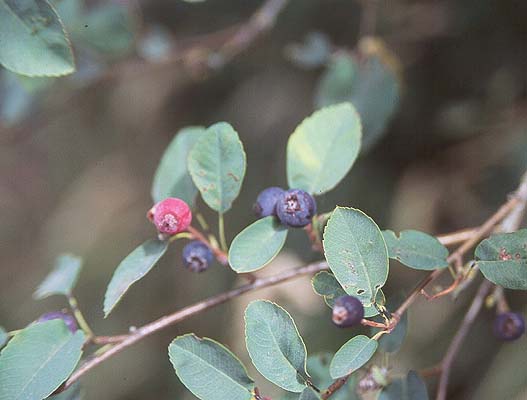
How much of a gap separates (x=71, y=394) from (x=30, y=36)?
493mm

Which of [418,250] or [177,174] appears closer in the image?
[418,250]

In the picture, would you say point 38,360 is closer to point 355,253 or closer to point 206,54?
point 355,253

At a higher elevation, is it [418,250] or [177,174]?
[177,174]

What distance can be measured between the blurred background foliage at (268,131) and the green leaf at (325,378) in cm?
56

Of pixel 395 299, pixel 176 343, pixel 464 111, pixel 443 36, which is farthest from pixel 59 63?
pixel 443 36

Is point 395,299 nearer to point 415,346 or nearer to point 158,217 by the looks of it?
point 158,217

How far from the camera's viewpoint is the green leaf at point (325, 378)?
0.87 m

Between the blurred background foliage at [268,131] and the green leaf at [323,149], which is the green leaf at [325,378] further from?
the blurred background foliage at [268,131]

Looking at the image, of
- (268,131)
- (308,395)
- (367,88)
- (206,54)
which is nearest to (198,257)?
(308,395)

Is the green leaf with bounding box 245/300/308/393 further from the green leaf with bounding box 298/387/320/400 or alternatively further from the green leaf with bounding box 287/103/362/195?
the green leaf with bounding box 287/103/362/195

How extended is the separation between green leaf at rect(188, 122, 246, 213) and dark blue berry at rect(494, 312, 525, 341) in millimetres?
428

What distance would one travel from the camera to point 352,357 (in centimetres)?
69

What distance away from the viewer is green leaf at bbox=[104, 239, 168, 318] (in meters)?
0.79

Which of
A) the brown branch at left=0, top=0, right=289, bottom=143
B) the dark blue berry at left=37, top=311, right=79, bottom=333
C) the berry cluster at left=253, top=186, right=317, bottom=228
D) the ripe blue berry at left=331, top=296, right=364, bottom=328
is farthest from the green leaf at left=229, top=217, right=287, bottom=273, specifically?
the brown branch at left=0, top=0, right=289, bottom=143
